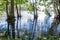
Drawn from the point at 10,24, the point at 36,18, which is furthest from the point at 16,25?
A: the point at 36,18

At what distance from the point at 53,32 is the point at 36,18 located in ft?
0.97

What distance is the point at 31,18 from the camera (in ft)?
9.12

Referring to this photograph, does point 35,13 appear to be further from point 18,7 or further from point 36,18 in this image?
point 18,7

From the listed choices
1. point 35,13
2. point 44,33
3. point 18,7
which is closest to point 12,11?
point 18,7

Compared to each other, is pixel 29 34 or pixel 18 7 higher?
pixel 18 7

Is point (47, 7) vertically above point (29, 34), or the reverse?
point (47, 7)

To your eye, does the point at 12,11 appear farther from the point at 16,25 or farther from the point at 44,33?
the point at 44,33

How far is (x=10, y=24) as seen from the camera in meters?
2.79

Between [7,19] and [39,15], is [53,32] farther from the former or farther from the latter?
[7,19]

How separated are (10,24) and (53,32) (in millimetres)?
585

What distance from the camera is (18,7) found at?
A: 2.79 m

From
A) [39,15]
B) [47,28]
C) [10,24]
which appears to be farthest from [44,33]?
[10,24]

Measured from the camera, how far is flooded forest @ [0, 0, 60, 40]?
9.11 feet

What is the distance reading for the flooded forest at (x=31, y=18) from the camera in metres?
2.78
